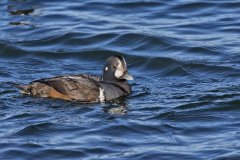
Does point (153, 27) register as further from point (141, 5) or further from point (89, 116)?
point (89, 116)

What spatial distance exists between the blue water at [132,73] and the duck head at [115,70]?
1.35ft

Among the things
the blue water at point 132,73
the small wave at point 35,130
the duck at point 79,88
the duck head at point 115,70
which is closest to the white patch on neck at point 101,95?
the duck at point 79,88

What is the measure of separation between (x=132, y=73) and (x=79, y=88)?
93.5 inches

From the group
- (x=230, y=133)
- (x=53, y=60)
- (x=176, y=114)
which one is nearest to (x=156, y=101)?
(x=176, y=114)

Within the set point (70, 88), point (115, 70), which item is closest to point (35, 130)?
point (70, 88)


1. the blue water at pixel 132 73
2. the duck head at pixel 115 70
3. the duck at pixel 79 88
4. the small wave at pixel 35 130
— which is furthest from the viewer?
the duck head at pixel 115 70

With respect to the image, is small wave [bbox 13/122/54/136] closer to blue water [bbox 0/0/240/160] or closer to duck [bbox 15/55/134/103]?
blue water [bbox 0/0/240/160]

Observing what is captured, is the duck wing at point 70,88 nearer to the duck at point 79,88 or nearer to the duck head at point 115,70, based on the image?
the duck at point 79,88

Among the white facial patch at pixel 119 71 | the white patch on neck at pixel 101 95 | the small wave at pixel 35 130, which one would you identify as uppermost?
the white facial patch at pixel 119 71

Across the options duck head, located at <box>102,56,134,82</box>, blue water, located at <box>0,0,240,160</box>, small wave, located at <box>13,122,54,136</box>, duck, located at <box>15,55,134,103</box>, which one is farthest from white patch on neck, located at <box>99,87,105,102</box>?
small wave, located at <box>13,122,54,136</box>

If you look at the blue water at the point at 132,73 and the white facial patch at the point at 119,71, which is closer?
the blue water at the point at 132,73

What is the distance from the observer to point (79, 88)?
46.0 ft

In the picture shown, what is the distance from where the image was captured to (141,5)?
20984 millimetres

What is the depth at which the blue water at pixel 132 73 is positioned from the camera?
11.6 m
